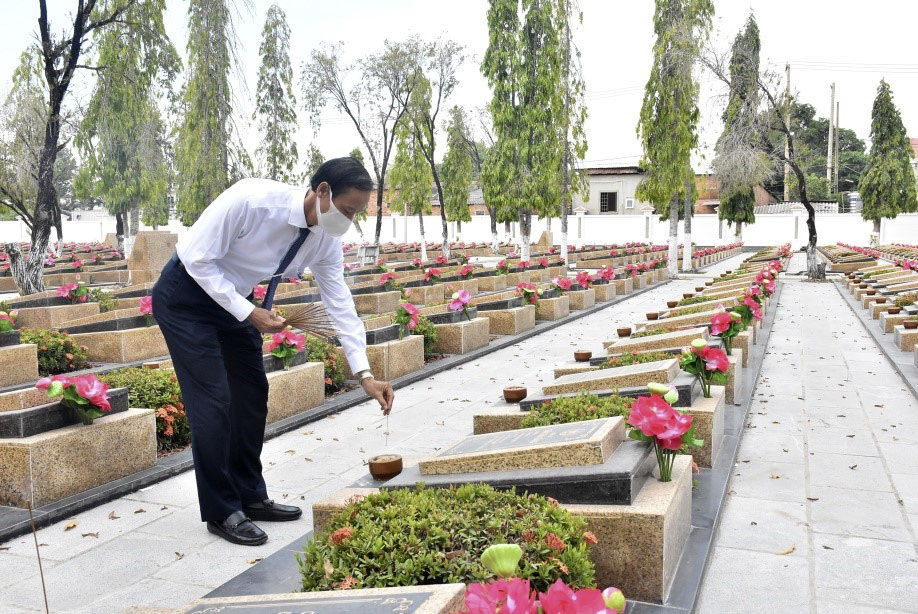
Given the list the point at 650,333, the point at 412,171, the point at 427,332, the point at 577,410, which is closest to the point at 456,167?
the point at 412,171

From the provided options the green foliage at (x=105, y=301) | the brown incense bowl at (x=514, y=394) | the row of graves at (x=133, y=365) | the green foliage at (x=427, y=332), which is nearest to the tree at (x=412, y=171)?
the row of graves at (x=133, y=365)

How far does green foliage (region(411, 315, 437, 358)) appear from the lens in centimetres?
818

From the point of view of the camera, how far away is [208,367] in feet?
10.4

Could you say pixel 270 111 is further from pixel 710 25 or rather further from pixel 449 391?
pixel 449 391

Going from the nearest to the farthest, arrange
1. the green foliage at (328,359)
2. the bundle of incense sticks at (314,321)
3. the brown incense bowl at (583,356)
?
the bundle of incense sticks at (314,321) → the brown incense bowl at (583,356) → the green foliage at (328,359)

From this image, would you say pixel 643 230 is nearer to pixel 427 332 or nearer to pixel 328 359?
pixel 427 332

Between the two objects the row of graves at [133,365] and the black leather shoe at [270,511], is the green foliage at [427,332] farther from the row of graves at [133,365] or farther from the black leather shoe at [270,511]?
the black leather shoe at [270,511]

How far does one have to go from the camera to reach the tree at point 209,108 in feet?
56.4

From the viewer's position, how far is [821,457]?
15.5ft

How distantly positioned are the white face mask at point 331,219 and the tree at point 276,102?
23585 mm

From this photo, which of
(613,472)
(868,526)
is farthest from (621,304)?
(613,472)

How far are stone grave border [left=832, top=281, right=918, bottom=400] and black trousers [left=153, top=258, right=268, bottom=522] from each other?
588 cm

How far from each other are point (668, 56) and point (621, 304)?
9251mm

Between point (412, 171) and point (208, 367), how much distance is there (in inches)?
A: 1046
